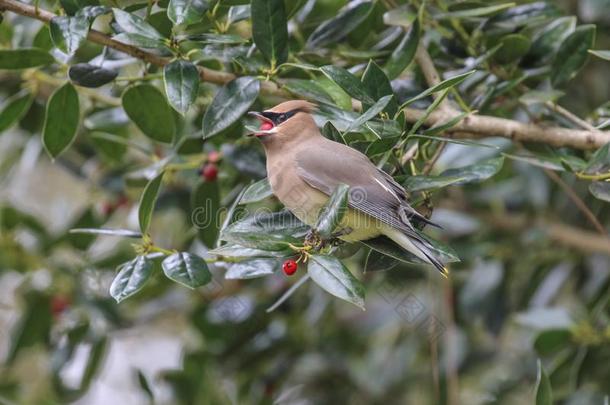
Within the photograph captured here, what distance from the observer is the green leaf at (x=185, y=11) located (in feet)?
6.54

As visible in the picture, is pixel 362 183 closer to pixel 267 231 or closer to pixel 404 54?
pixel 267 231

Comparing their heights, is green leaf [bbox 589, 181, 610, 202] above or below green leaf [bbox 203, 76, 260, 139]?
below

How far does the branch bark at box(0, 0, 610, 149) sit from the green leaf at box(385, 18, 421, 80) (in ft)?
0.37

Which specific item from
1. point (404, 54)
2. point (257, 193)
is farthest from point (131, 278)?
point (404, 54)

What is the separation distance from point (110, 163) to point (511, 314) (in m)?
1.69

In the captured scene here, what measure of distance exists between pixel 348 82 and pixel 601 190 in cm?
67

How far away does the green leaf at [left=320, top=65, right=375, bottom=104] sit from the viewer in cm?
205

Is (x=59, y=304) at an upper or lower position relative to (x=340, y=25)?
lower

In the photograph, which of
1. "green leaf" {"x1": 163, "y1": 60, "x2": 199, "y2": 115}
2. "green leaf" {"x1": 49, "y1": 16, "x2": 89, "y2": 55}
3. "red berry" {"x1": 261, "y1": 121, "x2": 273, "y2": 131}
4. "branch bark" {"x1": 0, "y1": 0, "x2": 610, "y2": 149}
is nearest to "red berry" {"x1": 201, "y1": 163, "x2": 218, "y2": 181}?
"red berry" {"x1": 261, "y1": 121, "x2": 273, "y2": 131}

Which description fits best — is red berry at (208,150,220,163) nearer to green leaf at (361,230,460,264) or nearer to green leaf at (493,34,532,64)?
green leaf at (361,230,460,264)

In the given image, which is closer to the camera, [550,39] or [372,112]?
[372,112]

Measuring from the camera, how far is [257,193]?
221cm

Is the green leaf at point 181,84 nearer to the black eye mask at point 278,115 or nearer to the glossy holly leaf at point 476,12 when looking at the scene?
the black eye mask at point 278,115

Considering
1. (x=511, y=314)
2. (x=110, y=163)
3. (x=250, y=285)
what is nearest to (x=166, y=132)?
(x=110, y=163)
